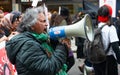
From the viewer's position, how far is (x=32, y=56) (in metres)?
3.13

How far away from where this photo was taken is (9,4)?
18.8m

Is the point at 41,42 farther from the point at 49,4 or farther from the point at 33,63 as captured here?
the point at 49,4

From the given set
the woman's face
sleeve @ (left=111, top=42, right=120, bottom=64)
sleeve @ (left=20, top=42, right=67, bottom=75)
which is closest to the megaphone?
the woman's face

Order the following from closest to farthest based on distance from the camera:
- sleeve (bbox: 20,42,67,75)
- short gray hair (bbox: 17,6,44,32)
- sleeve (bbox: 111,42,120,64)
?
sleeve (bbox: 20,42,67,75)
short gray hair (bbox: 17,6,44,32)
sleeve (bbox: 111,42,120,64)

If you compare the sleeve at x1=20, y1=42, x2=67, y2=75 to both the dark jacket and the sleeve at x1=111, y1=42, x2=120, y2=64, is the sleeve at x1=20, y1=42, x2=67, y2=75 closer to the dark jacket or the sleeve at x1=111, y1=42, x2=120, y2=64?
the dark jacket

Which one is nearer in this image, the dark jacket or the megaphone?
the dark jacket

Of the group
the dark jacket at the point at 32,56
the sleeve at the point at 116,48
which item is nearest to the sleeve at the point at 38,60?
the dark jacket at the point at 32,56

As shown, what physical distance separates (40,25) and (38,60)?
12.8 inches

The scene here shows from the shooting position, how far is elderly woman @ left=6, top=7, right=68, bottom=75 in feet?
10.3

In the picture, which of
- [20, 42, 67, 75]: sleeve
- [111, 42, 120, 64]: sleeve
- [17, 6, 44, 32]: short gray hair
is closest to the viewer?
[20, 42, 67, 75]: sleeve

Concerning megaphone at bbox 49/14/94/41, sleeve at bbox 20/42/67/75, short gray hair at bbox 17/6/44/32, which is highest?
short gray hair at bbox 17/6/44/32

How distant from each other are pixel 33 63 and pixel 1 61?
1991 millimetres

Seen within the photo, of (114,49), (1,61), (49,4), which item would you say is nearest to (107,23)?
(114,49)

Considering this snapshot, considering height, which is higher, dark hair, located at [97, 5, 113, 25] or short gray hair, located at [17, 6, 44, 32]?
short gray hair, located at [17, 6, 44, 32]
